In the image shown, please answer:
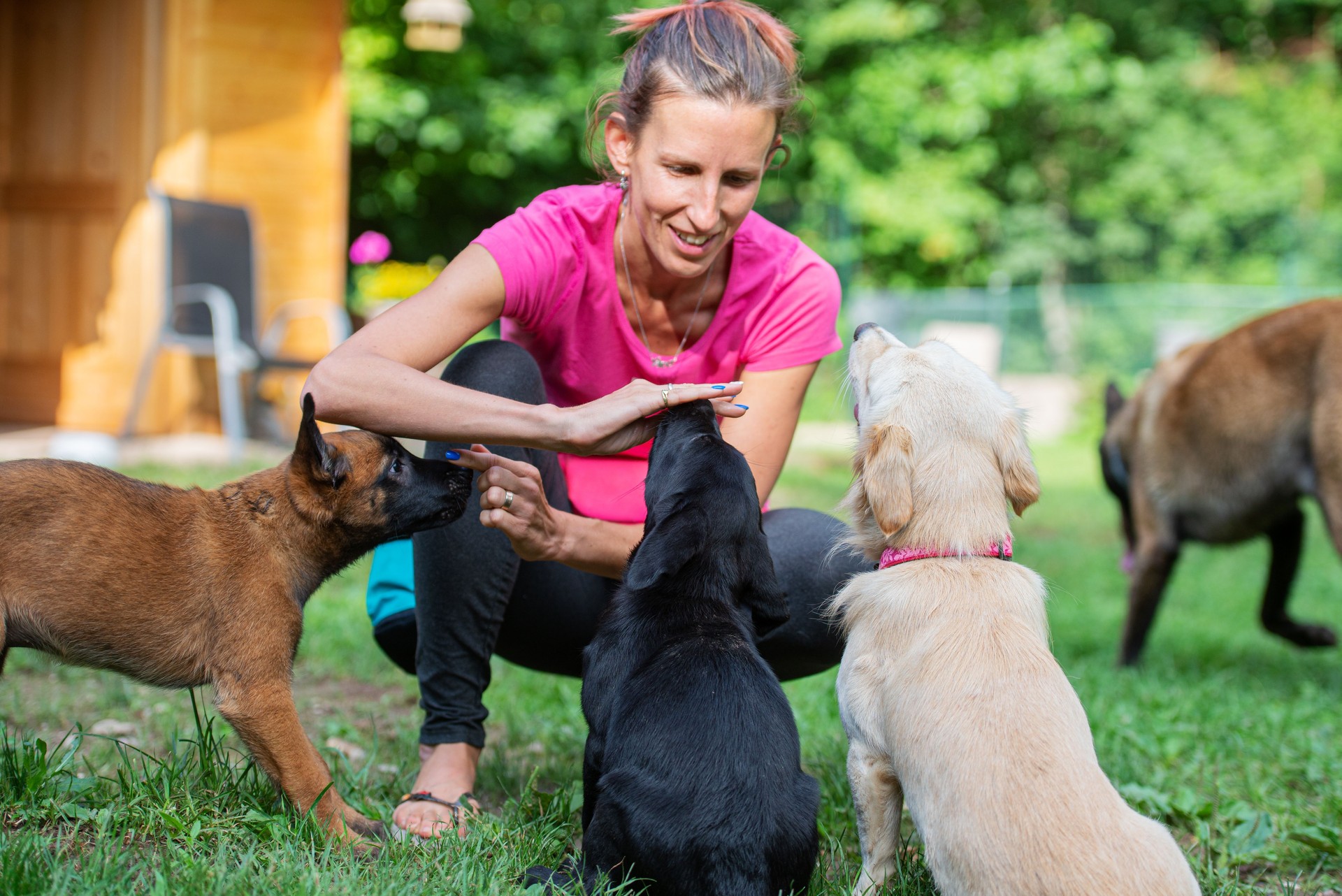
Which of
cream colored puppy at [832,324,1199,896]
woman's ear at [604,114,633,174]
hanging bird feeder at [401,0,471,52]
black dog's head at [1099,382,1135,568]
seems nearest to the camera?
cream colored puppy at [832,324,1199,896]

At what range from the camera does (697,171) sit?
2.67 m

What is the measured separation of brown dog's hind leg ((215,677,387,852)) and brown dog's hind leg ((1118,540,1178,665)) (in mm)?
3460

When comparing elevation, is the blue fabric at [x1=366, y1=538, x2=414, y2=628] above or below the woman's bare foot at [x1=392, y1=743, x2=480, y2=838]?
above

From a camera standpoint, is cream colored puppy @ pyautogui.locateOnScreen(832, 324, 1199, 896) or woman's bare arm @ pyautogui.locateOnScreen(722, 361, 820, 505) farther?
woman's bare arm @ pyautogui.locateOnScreen(722, 361, 820, 505)

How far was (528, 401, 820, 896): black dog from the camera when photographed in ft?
6.72

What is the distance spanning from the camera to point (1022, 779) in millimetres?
2002

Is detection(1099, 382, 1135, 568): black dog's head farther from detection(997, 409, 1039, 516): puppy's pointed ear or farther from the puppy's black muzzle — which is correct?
the puppy's black muzzle

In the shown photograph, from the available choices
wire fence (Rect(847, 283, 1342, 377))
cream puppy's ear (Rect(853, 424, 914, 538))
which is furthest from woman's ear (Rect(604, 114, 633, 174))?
wire fence (Rect(847, 283, 1342, 377))

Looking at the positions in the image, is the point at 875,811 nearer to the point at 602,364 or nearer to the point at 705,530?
the point at 705,530

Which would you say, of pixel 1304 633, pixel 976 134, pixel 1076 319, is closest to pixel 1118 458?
pixel 1304 633

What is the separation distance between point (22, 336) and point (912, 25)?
1268 cm

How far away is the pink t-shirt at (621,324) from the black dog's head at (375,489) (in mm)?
396

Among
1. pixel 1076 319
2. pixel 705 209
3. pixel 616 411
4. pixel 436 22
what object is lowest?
pixel 1076 319

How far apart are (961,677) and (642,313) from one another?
1.33 meters
